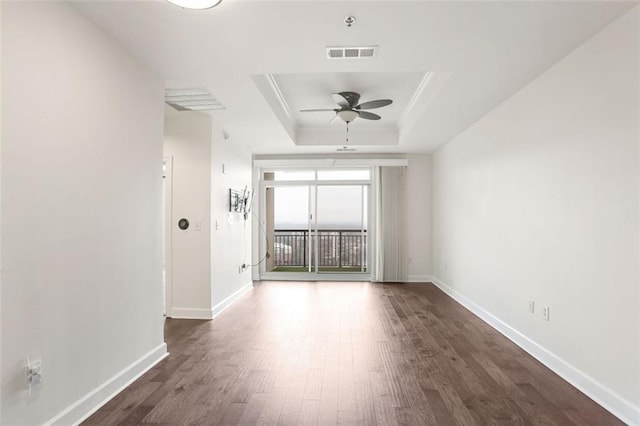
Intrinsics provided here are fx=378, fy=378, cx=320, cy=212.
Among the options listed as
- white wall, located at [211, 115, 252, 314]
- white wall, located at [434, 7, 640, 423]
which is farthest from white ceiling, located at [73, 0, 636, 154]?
white wall, located at [211, 115, 252, 314]

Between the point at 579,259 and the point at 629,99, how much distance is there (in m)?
1.13

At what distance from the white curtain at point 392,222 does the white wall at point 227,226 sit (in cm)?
248

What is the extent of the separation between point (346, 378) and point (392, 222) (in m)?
4.50

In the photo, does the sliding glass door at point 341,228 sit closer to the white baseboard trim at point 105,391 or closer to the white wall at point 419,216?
the white wall at point 419,216

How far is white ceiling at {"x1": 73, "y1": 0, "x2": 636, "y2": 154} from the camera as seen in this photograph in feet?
7.29

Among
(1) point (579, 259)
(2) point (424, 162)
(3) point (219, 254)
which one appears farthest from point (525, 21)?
(2) point (424, 162)

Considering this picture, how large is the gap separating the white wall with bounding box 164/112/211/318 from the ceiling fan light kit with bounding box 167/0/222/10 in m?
2.55

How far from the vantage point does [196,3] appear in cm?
203

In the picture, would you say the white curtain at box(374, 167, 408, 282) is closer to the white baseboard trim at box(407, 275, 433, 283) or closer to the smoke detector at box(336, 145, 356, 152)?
the white baseboard trim at box(407, 275, 433, 283)

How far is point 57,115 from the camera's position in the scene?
6.81ft

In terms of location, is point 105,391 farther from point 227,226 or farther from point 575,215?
point 575,215

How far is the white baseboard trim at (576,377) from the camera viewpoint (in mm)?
2254

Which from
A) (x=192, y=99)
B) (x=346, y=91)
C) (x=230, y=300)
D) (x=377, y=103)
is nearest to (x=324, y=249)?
(x=230, y=300)

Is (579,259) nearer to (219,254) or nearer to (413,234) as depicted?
(219,254)
